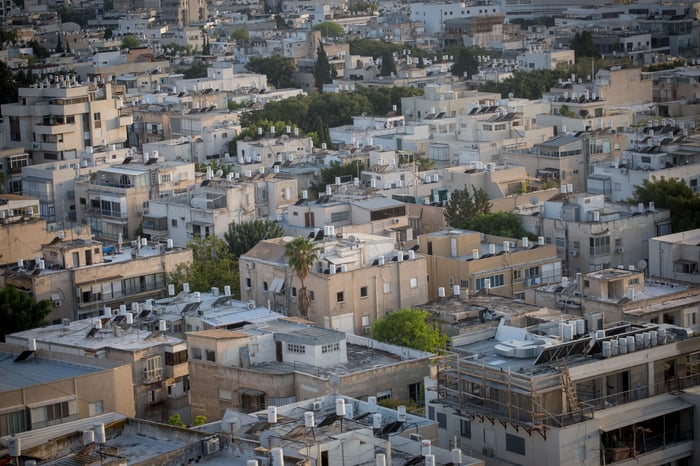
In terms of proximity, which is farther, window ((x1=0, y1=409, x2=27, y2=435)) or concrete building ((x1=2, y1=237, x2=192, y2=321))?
concrete building ((x1=2, y1=237, x2=192, y2=321))

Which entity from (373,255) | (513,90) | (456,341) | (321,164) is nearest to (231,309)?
(373,255)

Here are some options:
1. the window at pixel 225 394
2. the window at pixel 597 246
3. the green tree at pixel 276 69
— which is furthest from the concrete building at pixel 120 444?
the green tree at pixel 276 69

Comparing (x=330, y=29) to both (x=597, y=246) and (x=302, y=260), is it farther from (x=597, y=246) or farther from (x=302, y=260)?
(x=302, y=260)

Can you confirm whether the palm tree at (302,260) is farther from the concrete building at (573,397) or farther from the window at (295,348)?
the concrete building at (573,397)

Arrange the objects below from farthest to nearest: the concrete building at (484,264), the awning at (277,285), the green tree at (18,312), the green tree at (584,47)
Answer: the green tree at (584,47) → the concrete building at (484,264) → the awning at (277,285) → the green tree at (18,312)

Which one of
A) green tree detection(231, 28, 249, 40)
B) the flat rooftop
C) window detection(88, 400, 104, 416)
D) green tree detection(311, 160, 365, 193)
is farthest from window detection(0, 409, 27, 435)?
green tree detection(231, 28, 249, 40)

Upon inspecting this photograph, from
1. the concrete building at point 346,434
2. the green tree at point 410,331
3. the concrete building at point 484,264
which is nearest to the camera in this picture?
the concrete building at point 346,434

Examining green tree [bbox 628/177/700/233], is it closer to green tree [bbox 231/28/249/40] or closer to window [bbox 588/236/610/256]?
window [bbox 588/236/610/256]
